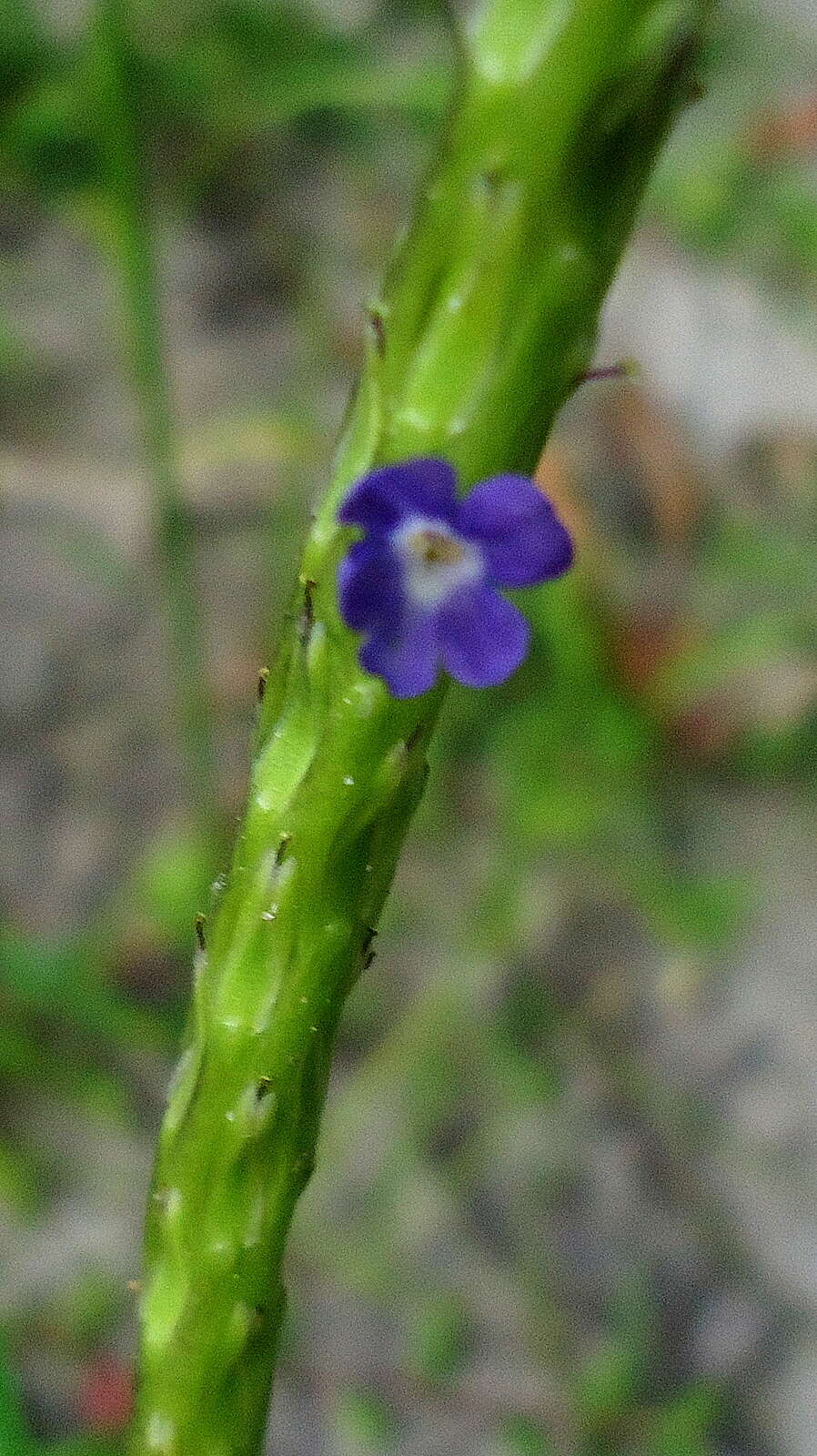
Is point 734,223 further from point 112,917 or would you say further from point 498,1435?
point 498,1435

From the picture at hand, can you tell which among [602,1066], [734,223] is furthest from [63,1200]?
[734,223]

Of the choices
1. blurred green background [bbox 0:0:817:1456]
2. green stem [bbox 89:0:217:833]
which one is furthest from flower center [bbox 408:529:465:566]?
green stem [bbox 89:0:217:833]

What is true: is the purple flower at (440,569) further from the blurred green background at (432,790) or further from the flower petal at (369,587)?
the blurred green background at (432,790)

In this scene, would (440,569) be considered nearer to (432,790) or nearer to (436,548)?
(436,548)

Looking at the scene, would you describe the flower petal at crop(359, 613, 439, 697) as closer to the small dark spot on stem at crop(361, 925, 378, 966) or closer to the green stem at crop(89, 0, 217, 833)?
the small dark spot on stem at crop(361, 925, 378, 966)

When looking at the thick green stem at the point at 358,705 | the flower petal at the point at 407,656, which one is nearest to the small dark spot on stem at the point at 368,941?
the thick green stem at the point at 358,705

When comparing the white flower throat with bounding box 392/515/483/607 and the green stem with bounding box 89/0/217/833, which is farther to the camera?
the green stem with bounding box 89/0/217/833
